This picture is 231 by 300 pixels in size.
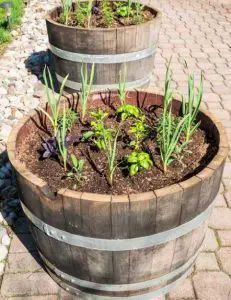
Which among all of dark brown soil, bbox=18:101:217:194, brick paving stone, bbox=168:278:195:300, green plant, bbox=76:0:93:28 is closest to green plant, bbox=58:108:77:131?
dark brown soil, bbox=18:101:217:194

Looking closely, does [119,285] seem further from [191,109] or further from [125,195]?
[191,109]

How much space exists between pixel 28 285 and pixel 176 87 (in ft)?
11.7

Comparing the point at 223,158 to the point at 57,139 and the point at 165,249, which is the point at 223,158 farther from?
the point at 57,139

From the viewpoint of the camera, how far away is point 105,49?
13.9 feet

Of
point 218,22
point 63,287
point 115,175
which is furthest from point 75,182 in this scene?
point 218,22

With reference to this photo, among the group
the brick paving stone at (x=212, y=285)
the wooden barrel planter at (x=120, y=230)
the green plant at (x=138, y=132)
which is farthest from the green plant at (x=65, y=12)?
the brick paving stone at (x=212, y=285)

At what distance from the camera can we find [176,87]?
18.2ft

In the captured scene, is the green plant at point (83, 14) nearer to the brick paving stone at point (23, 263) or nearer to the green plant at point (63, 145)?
the green plant at point (63, 145)

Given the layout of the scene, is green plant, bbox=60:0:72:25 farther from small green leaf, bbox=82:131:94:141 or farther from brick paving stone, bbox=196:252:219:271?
brick paving stone, bbox=196:252:219:271

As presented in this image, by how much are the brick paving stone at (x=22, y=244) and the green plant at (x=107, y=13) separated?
2715 mm

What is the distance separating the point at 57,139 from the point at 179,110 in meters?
1.00

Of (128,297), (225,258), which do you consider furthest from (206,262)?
(128,297)

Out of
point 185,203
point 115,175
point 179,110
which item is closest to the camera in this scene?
point 185,203

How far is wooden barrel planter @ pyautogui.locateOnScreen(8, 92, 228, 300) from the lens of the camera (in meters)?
2.06
